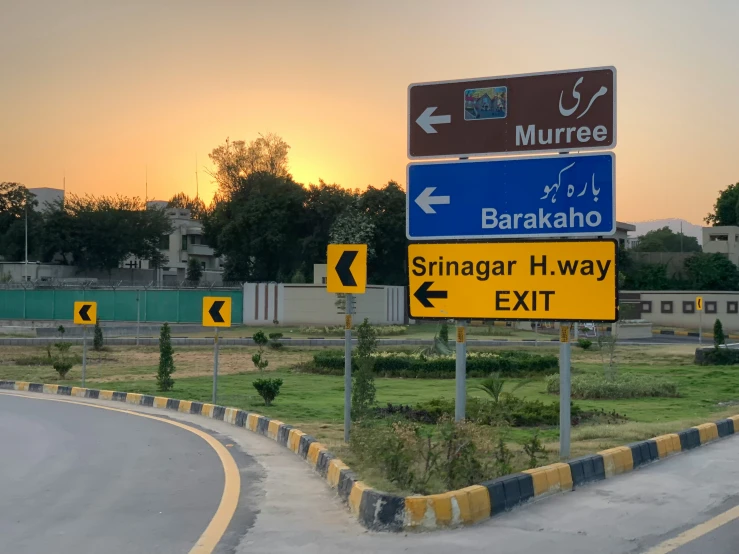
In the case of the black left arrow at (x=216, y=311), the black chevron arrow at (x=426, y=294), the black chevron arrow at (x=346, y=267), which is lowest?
the black left arrow at (x=216, y=311)

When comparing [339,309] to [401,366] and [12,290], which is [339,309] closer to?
[12,290]

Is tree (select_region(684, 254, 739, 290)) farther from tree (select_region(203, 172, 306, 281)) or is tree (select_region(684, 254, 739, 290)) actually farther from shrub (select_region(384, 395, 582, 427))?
shrub (select_region(384, 395, 582, 427))

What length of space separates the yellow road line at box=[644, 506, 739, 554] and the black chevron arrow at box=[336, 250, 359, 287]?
18.9ft

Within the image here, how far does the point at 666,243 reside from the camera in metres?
130

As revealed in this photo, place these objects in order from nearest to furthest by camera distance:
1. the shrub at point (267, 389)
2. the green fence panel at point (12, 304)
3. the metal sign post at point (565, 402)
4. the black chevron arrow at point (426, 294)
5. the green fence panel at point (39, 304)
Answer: the metal sign post at point (565, 402) → the black chevron arrow at point (426, 294) → the shrub at point (267, 389) → the green fence panel at point (39, 304) → the green fence panel at point (12, 304)

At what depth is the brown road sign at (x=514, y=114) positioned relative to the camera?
1110 centimetres

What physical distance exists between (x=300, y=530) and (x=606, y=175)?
218 inches

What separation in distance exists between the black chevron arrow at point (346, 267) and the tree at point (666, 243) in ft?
364

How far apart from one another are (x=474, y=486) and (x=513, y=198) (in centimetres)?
412

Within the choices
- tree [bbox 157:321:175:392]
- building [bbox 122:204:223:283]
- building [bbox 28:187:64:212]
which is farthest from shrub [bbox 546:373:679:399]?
building [bbox 28:187:64:212]

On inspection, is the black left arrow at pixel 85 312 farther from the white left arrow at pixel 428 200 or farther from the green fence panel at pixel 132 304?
the green fence panel at pixel 132 304

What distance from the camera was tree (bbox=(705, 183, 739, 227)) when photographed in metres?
104

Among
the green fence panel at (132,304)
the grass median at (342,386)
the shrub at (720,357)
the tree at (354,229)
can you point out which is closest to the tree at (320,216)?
the tree at (354,229)

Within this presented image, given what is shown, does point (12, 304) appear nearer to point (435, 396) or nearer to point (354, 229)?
point (354, 229)
